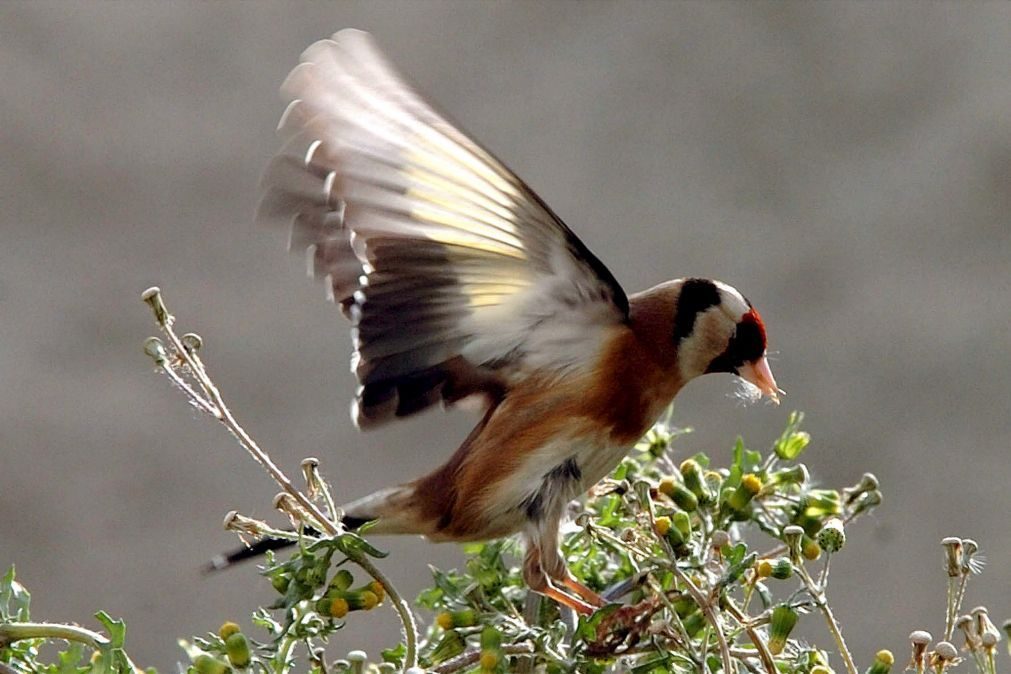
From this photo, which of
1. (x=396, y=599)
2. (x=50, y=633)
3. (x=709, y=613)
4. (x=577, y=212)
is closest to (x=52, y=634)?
(x=50, y=633)

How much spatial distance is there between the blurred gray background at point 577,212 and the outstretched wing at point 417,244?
1652 mm

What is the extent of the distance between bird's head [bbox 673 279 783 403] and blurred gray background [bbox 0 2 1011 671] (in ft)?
5.25

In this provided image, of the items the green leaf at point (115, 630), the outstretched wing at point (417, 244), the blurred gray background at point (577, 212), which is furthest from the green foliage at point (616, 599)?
the blurred gray background at point (577, 212)

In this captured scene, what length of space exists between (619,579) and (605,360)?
168 millimetres

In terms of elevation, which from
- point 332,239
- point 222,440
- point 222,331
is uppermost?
point 332,239

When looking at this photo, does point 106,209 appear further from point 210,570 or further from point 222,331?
point 210,570

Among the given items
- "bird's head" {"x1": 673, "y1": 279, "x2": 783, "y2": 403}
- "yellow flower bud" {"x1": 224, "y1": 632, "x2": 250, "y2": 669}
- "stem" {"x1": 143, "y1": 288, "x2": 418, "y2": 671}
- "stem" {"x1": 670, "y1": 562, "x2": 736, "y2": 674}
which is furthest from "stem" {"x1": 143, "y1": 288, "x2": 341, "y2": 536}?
"bird's head" {"x1": 673, "y1": 279, "x2": 783, "y2": 403}

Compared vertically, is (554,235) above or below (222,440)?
above

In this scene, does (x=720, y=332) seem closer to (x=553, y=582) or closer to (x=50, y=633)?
(x=553, y=582)

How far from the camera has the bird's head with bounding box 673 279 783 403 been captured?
1008 millimetres

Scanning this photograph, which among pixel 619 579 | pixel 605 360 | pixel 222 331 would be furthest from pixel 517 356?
pixel 222 331

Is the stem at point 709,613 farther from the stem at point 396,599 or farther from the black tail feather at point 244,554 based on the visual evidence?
the black tail feather at point 244,554

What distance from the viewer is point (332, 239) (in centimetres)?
101

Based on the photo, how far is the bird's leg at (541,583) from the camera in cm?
89
